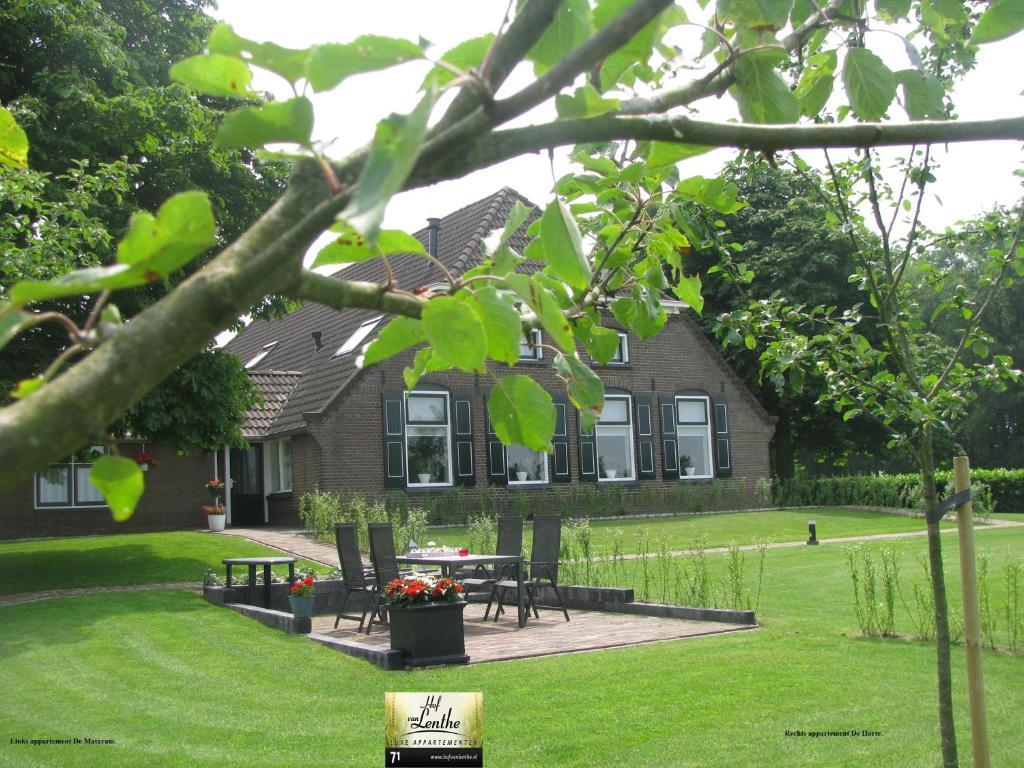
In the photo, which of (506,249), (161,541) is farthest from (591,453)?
(506,249)

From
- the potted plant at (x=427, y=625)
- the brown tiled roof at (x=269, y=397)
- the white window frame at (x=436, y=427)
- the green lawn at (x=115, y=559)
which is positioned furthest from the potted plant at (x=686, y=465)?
the potted plant at (x=427, y=625)

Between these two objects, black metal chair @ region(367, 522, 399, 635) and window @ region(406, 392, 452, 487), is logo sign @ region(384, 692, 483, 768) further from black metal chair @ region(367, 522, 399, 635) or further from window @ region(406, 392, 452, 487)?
window @ region(406, 392, 452, 487)

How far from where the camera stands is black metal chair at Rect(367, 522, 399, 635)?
37.5ft

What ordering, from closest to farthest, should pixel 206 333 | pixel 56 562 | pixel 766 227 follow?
pixel 206 333 < pixel 56 562 < pixel 766 227

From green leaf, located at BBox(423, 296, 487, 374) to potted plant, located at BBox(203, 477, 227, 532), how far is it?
71.3 feet

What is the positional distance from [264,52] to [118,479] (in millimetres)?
401

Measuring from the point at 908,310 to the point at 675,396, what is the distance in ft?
73.4

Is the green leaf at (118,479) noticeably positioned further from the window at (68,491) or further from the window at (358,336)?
the window at (68,491)

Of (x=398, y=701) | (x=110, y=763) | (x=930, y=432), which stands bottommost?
(x=110, y=763)

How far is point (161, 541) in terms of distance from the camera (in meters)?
18.9

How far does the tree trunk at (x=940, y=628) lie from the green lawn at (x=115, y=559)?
39.1 ft

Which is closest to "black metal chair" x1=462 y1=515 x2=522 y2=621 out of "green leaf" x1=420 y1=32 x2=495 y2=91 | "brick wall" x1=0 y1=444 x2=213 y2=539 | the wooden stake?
the wooden stake

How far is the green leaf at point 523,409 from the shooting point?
1283mm

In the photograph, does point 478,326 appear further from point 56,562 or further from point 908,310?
point 56,562
